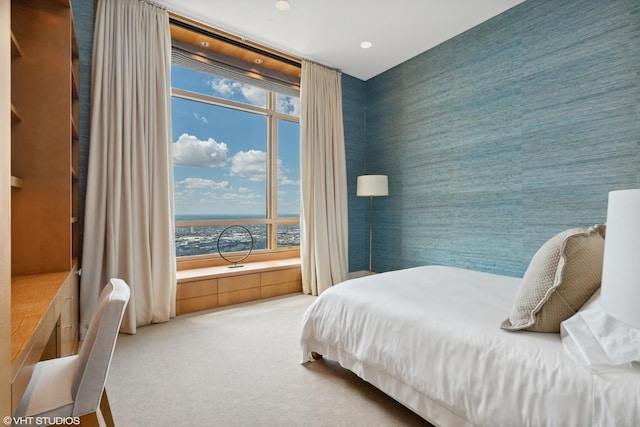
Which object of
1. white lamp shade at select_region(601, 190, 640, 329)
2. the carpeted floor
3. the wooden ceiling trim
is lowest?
the carpeted floor

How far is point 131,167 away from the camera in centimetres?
279

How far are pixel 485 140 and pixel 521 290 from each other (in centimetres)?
213

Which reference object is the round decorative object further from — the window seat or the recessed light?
the recessed light

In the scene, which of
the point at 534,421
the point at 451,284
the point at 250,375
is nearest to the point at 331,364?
the point at 250,375

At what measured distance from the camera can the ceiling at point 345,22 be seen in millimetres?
2910

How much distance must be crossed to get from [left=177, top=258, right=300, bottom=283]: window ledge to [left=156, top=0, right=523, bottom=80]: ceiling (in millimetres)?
2569

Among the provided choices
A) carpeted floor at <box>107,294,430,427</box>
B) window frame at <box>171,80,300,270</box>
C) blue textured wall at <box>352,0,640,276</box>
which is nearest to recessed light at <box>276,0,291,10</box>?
window frame at <box>171,80,300,270</box>

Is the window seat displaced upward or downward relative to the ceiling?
downward

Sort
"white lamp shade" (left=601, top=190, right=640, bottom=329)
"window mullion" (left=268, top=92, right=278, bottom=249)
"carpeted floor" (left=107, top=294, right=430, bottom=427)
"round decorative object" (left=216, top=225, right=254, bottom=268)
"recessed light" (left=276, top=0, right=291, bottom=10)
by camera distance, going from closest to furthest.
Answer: "white lamp shade" (left=601, top=190, right=640, bottom=329), "carpeted floor" (left=107, top=294, right=430, bottom=427), "recessed light" (left=276, top=0, right=291, bottom=10), "round decorative object" (left=216, top=225, right=254, bottom=268), "window mullion" (left=268, top=92, right=278, bottom=249)

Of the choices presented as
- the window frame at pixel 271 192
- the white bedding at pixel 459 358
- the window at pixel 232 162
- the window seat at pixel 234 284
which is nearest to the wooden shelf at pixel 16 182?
the window seat at pixel 234 284

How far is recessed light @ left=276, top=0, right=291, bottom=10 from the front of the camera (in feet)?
9.37

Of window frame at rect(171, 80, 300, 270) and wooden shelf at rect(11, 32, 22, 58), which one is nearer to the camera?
wooden shelf at rect(11, 32, 22, 58)

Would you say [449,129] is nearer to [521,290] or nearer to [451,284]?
[451,284]

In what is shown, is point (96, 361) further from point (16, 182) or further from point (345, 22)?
point (345, 22)
